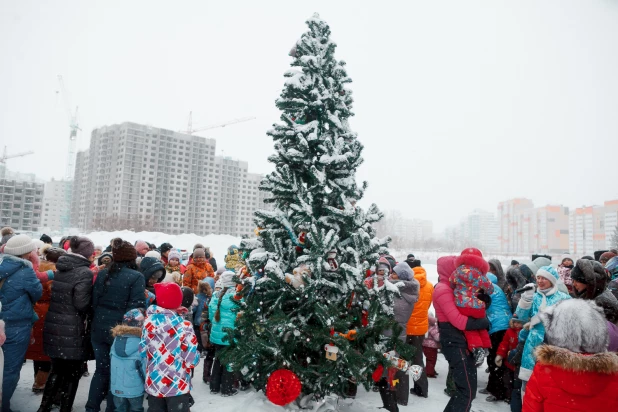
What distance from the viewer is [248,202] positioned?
3725 inches

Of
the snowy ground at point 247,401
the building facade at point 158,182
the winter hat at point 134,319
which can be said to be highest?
the building facade at point 158,182

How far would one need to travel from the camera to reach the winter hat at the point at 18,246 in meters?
4.14

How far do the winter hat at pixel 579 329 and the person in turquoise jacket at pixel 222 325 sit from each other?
387cm

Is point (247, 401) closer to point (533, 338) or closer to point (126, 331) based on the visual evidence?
point (126, 331)

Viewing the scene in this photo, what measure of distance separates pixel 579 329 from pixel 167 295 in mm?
3398

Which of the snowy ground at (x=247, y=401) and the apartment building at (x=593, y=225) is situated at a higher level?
the apartment building at (x=593, y=225)

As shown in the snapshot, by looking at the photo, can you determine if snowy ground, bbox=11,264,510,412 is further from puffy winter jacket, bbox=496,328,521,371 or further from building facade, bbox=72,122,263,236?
building facade, bbox=72,122,263,236

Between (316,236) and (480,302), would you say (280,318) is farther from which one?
(480,302)

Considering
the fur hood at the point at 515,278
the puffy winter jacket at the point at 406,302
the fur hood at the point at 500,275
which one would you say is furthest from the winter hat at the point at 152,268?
the fur hood at the point at 515,278

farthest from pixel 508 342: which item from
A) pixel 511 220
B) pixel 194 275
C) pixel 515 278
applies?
pixel 511 220

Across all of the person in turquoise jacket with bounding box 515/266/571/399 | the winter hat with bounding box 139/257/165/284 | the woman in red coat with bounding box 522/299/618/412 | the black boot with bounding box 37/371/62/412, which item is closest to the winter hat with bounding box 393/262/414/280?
the person in turquoise jacket with bounding box 515/266/571/399

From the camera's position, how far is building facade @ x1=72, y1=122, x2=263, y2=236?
75938mm

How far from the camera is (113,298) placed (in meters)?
4.13

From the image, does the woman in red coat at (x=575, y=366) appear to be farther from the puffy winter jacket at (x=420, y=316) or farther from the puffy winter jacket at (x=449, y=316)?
the puffy winter jacket at (x=420, y=316)
